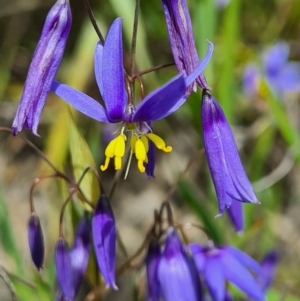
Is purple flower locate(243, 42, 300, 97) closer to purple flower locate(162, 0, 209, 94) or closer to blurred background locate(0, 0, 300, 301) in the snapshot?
blurred background locate(0, 0, 300, 301)

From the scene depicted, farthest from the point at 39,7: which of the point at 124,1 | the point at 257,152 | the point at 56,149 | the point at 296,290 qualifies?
the point at 296,290

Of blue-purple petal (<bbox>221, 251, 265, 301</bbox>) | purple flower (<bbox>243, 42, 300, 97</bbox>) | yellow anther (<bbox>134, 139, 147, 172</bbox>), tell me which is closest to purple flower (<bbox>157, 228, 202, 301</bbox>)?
blue-purple petal (<bbox>221, 251, 265, 301</bbox>)

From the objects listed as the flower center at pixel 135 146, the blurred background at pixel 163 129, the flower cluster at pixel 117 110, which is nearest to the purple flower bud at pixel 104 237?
the flower cluster at pixel 117 110

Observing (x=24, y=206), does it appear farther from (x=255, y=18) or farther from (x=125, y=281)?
(x=255, y=18)

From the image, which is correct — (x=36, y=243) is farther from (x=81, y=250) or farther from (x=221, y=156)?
(x=221, y=156)

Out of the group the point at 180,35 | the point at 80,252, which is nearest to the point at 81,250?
the point at 80,252
